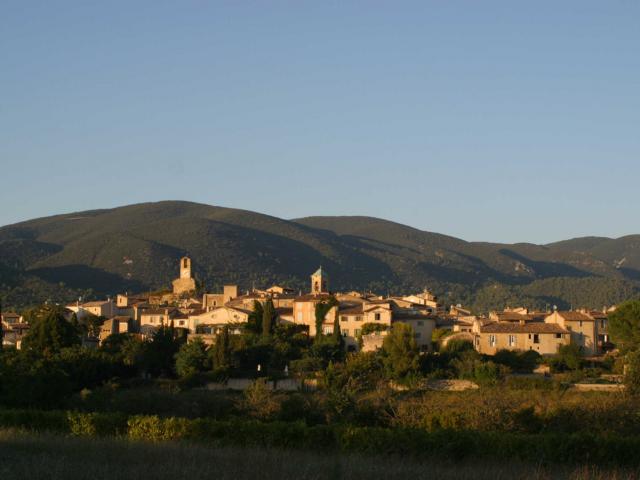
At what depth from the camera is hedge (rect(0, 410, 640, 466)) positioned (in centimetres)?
2562

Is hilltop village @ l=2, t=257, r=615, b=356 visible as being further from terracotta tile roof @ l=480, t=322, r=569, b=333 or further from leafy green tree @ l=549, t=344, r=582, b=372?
leafy green tree @ l=549, t=344, r=582, b=372

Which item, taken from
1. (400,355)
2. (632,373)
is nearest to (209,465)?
(632,373)

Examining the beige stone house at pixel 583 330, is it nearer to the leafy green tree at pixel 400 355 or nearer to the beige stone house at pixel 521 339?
the beige stone house at pixel 521 339

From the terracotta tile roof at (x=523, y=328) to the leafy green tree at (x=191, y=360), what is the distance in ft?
53.4

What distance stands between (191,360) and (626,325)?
77.7 ft

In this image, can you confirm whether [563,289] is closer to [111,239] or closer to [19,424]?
[111,239]

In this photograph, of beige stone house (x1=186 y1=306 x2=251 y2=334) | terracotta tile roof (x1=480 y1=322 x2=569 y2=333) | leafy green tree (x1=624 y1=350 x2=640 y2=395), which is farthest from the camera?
beige stone house (x1=186 y1=306 x2=251 y2=334)

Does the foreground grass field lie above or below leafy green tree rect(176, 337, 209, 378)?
below

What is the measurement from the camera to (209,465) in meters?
20.8

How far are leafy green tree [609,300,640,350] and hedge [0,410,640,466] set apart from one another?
32.1m

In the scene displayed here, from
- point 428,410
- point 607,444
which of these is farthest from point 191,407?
point 607,444

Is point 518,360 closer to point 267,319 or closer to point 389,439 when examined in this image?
point 267,319

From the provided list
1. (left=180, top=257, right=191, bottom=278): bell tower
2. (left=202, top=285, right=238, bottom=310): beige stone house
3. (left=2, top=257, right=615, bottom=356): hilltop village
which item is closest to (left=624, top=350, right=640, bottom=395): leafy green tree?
(left=2, top=257, right=615, bottom=356): hilltop village

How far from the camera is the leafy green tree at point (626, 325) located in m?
57.8
